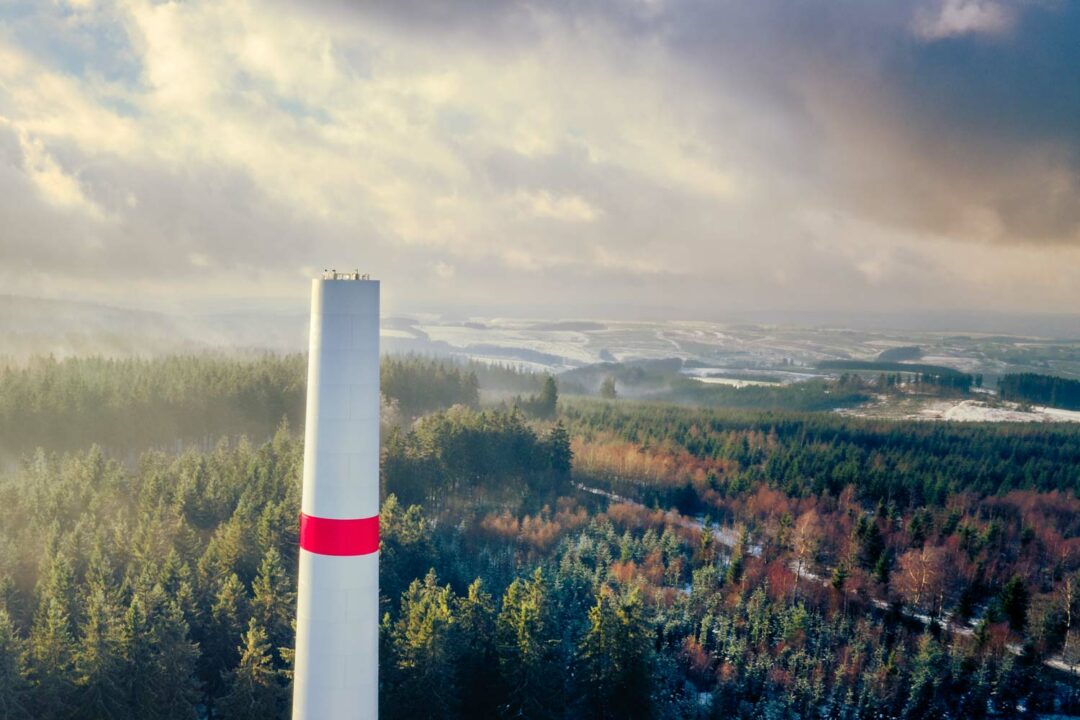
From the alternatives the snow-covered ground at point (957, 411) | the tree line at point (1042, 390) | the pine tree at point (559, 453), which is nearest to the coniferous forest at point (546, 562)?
the pine tree at point (559, 453)

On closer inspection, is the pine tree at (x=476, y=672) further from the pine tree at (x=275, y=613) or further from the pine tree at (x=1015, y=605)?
the pine tree at (x=1015, y=605)

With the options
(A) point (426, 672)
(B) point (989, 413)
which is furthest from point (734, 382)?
(A) point (426, 672)

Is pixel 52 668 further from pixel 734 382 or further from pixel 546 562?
pixel 734 382

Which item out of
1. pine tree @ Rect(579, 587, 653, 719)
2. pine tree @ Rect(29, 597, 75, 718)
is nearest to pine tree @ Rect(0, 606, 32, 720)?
pine tree @ Rect(29, 597, 75, 718)

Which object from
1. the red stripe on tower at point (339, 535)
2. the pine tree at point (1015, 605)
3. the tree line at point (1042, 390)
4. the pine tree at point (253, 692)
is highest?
the red stripe on tower at point (339, 535)

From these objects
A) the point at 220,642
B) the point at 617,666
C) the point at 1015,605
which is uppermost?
the point at 617,666

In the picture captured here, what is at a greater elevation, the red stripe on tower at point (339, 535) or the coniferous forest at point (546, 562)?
the red stripe on tower at point (339, 535)
